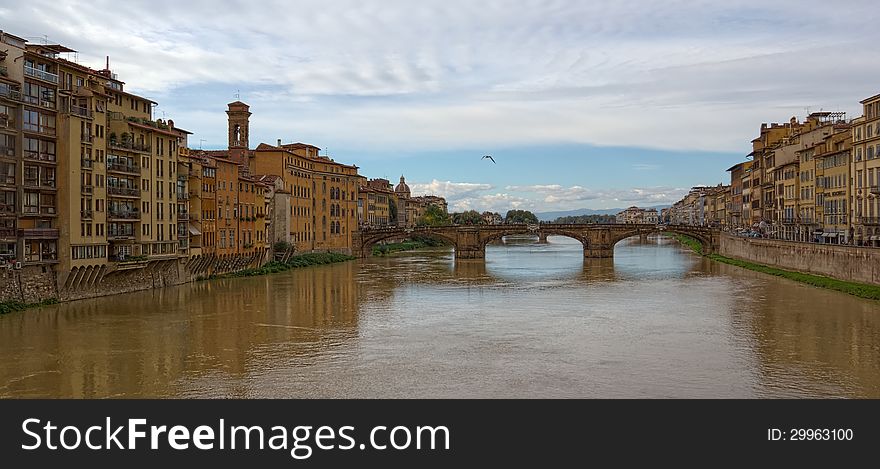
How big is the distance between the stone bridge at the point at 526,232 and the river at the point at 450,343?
2995 centimetres

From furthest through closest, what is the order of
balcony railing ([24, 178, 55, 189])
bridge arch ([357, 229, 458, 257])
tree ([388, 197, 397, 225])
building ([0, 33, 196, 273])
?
tree ([388, 197, 397, 225]) < bridge arch ([357, 229, 458, 257]) < balcony railing ([24, 178, 55, 189]) < building ([0, 33, 196, 273])

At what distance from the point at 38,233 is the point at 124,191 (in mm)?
5747

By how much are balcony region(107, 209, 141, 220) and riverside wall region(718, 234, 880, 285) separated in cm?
3585

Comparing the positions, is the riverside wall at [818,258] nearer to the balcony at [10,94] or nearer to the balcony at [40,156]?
the balcony at [40,156]

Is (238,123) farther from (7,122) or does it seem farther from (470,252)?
(7,122)

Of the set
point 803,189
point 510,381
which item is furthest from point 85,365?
point 803,189

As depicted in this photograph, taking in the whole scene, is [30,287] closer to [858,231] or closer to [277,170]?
[277,170]

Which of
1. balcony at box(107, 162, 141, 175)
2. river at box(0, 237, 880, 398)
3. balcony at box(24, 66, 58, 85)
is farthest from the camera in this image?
balcony at box(107, 162, 141, 175)

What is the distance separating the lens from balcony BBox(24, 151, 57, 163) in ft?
112

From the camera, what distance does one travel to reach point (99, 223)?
37656mm

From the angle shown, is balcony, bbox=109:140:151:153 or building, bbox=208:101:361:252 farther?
building, bbox=208:101:361:252

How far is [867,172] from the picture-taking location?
144 feet

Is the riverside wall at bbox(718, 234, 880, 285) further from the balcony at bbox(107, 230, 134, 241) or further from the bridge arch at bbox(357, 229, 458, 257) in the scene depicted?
the balcony at bbox(107, 230, 134, 241)

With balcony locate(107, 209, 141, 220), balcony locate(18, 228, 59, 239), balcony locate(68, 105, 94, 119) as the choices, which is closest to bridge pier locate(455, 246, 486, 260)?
balcony locate(107, 209, 141, 220)
